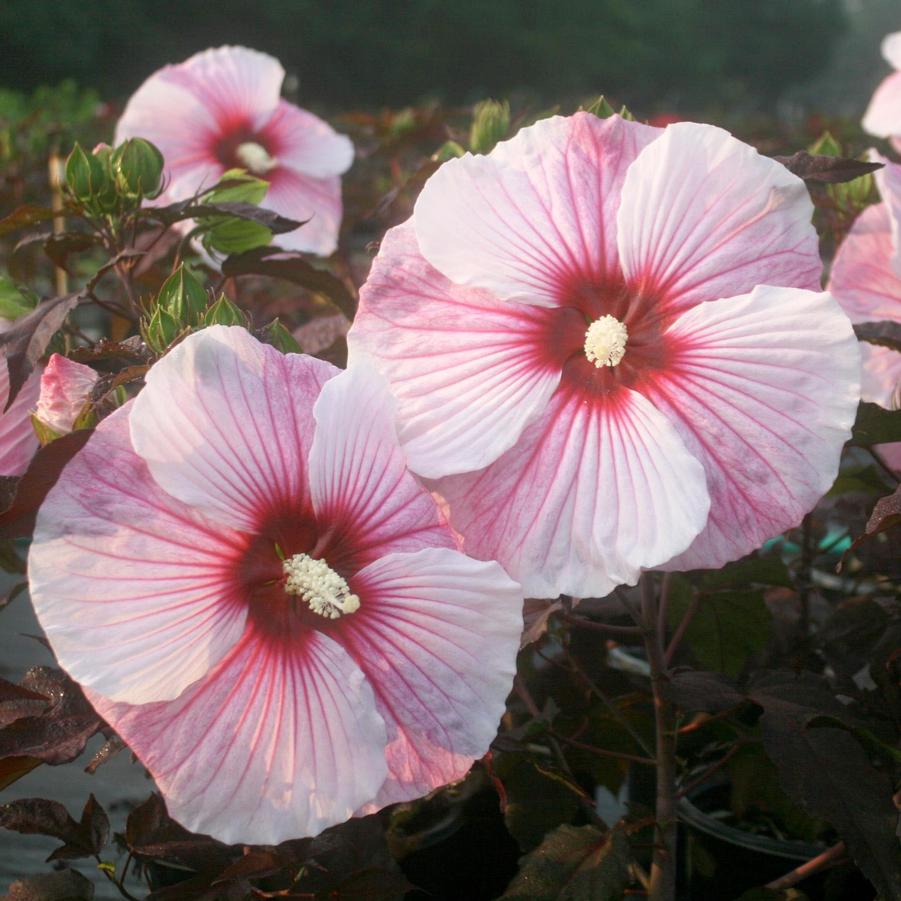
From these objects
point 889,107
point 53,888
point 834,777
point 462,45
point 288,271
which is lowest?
point 462,45

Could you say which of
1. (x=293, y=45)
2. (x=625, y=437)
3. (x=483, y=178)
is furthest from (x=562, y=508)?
(x=293, y=45)

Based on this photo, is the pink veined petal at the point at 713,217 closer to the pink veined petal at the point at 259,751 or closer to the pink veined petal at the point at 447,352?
the pink veined petal at the point at 447,352

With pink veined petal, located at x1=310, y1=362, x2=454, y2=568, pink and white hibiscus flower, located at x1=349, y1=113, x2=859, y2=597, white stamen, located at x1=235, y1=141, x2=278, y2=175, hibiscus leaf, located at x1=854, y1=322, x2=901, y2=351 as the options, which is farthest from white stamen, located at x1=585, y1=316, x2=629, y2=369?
white stamen, located at x1=235, y1=141, x2=278, y2=175

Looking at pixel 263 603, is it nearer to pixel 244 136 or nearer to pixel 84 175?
pixel 84 175

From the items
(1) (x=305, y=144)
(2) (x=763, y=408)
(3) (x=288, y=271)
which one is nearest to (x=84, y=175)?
(3) (x=288, y=271)

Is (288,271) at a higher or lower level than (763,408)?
lower

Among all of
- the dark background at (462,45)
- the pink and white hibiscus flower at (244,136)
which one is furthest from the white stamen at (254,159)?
the dark background at (462,45)

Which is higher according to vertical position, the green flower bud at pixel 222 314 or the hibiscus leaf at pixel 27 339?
the green flower bud at pixel 222 314
